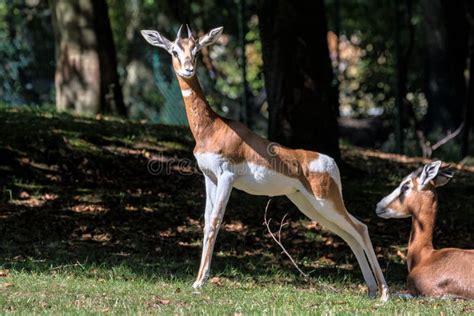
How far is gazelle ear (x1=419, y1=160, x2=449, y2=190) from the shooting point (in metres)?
9.84

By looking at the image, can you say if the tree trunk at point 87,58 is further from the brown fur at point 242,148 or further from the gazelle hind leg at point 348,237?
the gazelle hind leg at point 348,237

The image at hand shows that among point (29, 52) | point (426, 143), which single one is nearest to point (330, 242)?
point (426, 143)

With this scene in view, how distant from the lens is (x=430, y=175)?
989 cm

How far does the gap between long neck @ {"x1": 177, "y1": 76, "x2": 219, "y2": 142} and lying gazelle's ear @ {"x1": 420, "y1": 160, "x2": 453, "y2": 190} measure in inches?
83.3

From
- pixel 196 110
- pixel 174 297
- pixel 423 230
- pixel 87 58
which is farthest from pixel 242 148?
pixel 87 58

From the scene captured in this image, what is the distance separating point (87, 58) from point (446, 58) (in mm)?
8779

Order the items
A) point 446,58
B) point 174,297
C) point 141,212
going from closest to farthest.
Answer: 1. point 174,297
2. point 141,212
3. point 446,58

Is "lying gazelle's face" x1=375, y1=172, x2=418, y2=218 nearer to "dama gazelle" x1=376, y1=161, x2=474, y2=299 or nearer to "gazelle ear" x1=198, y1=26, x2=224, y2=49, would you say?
"dama gazelle" x1=376, y1=161, x2=474, y2=299

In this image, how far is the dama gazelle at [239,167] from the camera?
29.7ft

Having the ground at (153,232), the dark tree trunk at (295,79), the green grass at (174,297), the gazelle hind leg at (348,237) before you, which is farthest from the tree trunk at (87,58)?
the gazelle hind leg at (348,237)

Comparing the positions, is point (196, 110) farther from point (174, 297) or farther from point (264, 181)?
point (174, 297)

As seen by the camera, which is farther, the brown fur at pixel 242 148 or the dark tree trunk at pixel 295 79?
the dark tree trunk at pixel 295 79

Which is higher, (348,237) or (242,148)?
(242,148)

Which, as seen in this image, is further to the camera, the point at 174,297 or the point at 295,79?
the point at 295,79
